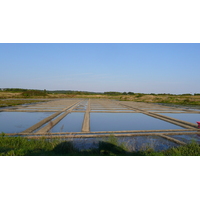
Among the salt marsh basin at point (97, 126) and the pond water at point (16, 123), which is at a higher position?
the salt marsh basin at point (97, 126)

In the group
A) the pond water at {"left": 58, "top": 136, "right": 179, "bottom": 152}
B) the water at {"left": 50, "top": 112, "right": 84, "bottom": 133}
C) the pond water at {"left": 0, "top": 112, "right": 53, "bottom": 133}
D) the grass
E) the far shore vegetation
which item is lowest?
the pond water at {"left": 0, "top": 112, "right": 53, "bottom": 133}

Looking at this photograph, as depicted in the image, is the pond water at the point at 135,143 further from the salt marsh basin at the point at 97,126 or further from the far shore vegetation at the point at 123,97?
the far shore vegetation at the point at 123,97

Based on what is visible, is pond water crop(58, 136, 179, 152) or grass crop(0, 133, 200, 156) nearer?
grass crop(0, 133, 200, 156)

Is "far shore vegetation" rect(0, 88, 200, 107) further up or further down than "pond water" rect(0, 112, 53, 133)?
further up

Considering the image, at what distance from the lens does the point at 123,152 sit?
3566 millimetres

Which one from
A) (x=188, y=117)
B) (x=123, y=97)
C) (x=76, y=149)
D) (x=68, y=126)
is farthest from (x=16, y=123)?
(x=123, y=97)

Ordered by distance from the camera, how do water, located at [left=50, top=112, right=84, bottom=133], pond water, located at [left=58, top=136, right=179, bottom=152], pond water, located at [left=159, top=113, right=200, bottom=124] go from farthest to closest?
1. pond water, located at [left=159, top=113, right=200, bottom=124]
2. water, located at [left=50, top=112, right=84, bottom=133]
3. pond water, located at [left=58, top=136, right=179, bottom=152]

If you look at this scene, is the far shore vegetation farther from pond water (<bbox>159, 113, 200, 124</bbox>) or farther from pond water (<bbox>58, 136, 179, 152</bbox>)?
pond water (<bbox>58, 136, 179, 152</bbox>)

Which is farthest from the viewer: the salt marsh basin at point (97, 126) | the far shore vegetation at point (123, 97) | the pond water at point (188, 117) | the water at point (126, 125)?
the far shore vegetation at point (123, 97)

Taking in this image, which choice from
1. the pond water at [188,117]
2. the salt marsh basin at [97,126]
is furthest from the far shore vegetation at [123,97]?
the pond water at [188,117]

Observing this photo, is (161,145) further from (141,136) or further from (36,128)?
(36,128)

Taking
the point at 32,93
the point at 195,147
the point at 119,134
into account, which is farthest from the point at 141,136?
the point at 32,93

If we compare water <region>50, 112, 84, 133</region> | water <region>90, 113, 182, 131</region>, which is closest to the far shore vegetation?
Answer: water <region>50, 112, 84, 133</region>

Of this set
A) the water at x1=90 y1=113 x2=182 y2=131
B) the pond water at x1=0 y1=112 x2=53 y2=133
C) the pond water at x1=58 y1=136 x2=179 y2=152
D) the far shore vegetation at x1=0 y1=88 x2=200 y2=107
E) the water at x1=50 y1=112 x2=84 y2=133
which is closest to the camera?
the pond water at x1=58 y1=136 x2=179 y2=152
